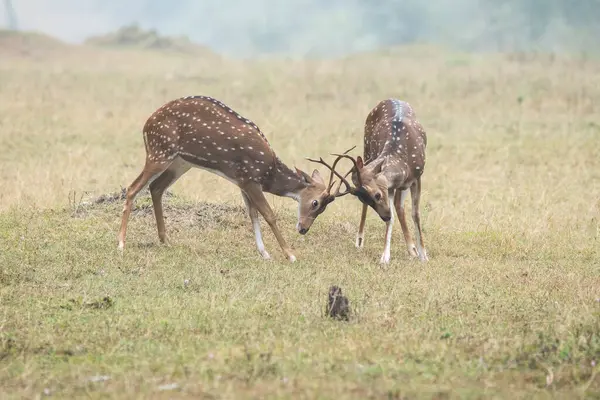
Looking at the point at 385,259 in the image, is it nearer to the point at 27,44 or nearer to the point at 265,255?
the point at 265,255

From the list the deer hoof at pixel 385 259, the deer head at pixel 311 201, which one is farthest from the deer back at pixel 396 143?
the deer hoof at pixel 385 259

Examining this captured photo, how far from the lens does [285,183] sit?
10.4 meters

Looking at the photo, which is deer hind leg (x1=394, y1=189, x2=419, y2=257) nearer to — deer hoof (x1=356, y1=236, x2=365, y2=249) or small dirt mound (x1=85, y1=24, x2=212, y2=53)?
deer hoof (x1=356, y1=236, x2=365, y2=249)

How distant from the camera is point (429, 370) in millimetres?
5812

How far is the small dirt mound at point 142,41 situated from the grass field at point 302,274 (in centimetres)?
2405

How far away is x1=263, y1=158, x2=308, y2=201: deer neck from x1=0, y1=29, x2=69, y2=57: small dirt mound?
1120 inches

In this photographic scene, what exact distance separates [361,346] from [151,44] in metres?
42.0

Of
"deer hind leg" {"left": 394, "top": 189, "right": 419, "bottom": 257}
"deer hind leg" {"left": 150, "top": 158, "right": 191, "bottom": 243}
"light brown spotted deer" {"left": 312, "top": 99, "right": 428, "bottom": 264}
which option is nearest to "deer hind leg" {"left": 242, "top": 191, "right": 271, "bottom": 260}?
"deer hind leg" {"left": 150, "top": 158, "right": 191, "bottom": 243}

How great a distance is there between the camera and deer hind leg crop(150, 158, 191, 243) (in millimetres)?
10703

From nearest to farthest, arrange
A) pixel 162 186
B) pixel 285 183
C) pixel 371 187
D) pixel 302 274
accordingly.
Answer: pixel 302 274 < pixel 371 187 < pixel 285 183 < pixel 162 186

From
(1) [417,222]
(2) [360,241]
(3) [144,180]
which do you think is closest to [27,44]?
(3) [144,180]

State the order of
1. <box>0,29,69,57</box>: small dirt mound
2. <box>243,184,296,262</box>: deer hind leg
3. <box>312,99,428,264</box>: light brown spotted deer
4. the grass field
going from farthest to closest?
<box>0,29,69,57</box>: small dirt mound < <box>243,184,296,262</box>: deer hind leg < <box>312,99,428,264</box>: light brown spotted deer < the grass field

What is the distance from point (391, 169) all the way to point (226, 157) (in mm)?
A: 1695

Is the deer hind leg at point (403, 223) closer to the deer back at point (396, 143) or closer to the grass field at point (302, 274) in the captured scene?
the deer back at point (396, 143)
